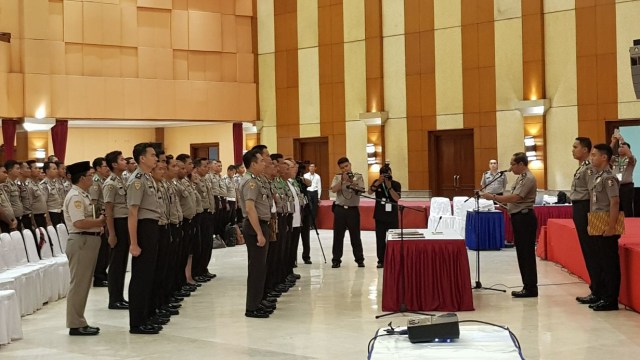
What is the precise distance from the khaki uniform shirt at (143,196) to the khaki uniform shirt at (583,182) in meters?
4.06

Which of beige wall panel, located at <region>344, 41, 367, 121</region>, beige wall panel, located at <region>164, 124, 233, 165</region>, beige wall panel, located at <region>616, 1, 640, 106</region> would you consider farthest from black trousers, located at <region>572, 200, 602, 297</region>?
beige wall panel, located at <region>164, 124, 233, 165</region>

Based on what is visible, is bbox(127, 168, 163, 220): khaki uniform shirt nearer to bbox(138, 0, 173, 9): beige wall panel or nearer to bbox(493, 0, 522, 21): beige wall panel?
bbox(493, 0, 522, 21): beige wall panel

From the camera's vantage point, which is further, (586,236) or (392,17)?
(392,17)

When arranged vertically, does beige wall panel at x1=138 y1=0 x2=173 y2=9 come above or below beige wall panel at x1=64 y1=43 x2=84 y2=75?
above

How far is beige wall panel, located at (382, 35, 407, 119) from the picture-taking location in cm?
1988

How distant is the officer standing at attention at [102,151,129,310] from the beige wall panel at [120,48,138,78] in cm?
1267

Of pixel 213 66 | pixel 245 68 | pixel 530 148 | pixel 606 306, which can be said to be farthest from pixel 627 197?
pixel 213 66

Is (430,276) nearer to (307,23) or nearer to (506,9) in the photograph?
(506,9)

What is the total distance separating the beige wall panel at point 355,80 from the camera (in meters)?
20.5

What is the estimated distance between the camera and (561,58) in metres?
17.5

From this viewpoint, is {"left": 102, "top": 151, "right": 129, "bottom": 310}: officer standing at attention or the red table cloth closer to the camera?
{"left": 102, "top": 151, "right": 129, "bottom": 310}: officer standing at attention

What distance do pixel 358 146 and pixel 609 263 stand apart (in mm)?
13182

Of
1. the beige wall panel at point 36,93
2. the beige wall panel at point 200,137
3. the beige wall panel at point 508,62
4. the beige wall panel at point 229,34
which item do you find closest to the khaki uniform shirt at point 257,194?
the beige wall panel at point 508,62

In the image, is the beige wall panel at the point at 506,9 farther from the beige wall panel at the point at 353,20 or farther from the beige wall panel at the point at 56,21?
the beige wall panel at the point at 56,21
